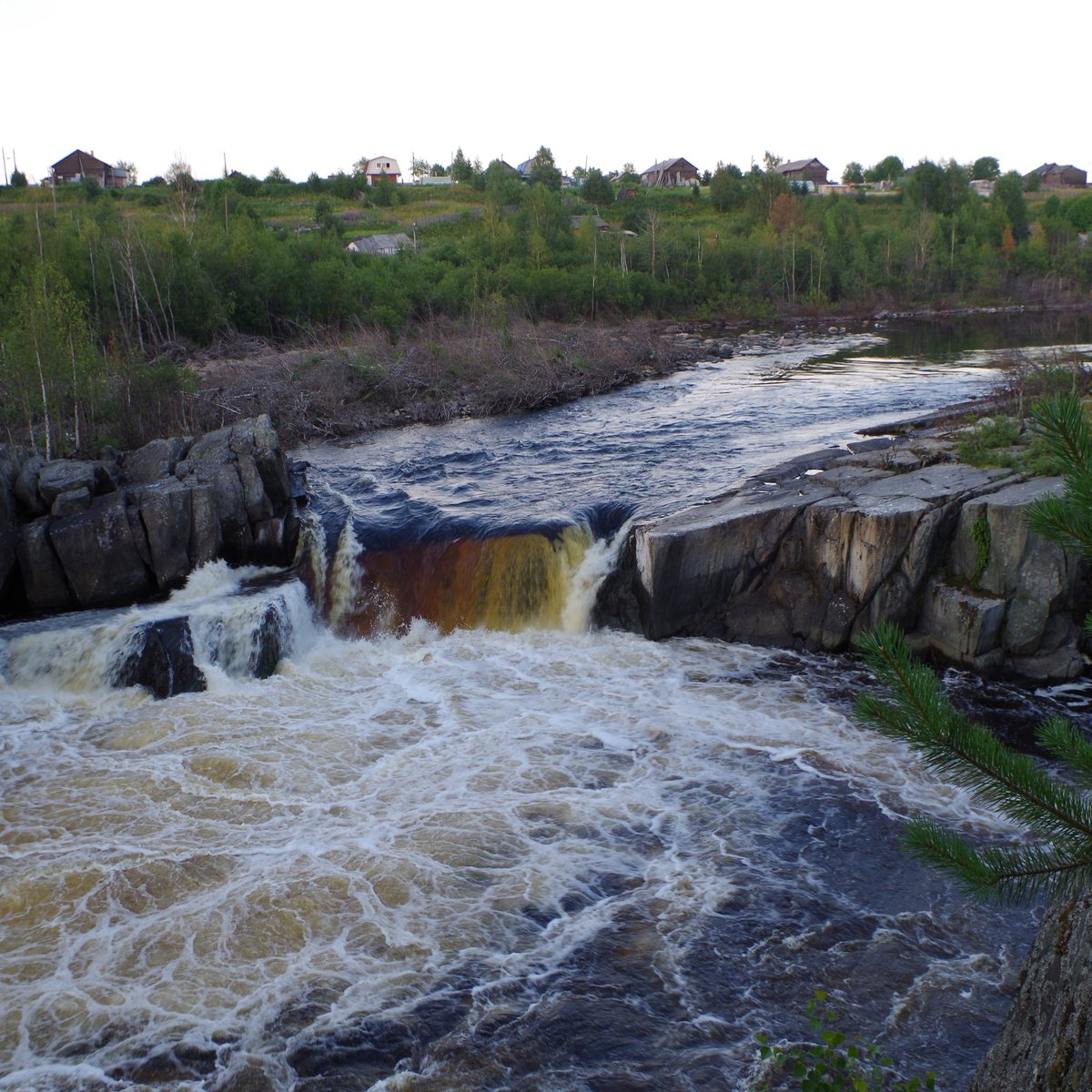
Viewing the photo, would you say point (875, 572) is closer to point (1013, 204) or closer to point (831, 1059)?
point (831, 1059)

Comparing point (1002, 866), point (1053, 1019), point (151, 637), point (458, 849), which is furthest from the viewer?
point (151, 637)

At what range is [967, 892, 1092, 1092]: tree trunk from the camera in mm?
2988

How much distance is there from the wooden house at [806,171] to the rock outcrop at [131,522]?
93.0 meters

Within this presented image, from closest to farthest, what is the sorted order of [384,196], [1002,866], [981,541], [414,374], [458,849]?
1. [1002,866]
2. [458,849]
3. [981,541]
4. [414,374]
5. [384,196]

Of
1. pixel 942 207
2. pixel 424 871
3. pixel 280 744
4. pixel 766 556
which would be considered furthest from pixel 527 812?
pixel 942 207

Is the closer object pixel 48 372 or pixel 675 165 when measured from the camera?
pixel 48 372

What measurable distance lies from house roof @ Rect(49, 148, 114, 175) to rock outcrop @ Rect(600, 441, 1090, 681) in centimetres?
7333

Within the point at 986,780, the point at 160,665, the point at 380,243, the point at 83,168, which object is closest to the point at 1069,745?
the point at 986,780

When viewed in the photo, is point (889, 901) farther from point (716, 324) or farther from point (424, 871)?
point (716, 324)

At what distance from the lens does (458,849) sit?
7871mm

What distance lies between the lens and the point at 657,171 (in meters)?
92.1

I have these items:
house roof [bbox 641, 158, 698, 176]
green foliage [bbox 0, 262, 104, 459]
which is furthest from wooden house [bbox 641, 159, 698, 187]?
green foliage [bbox 0, 262, 104, 459]

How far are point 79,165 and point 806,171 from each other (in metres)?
66.8

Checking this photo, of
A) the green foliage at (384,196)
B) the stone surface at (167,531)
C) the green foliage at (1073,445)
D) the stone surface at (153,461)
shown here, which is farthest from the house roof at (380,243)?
the green foliage at (1073,445)
